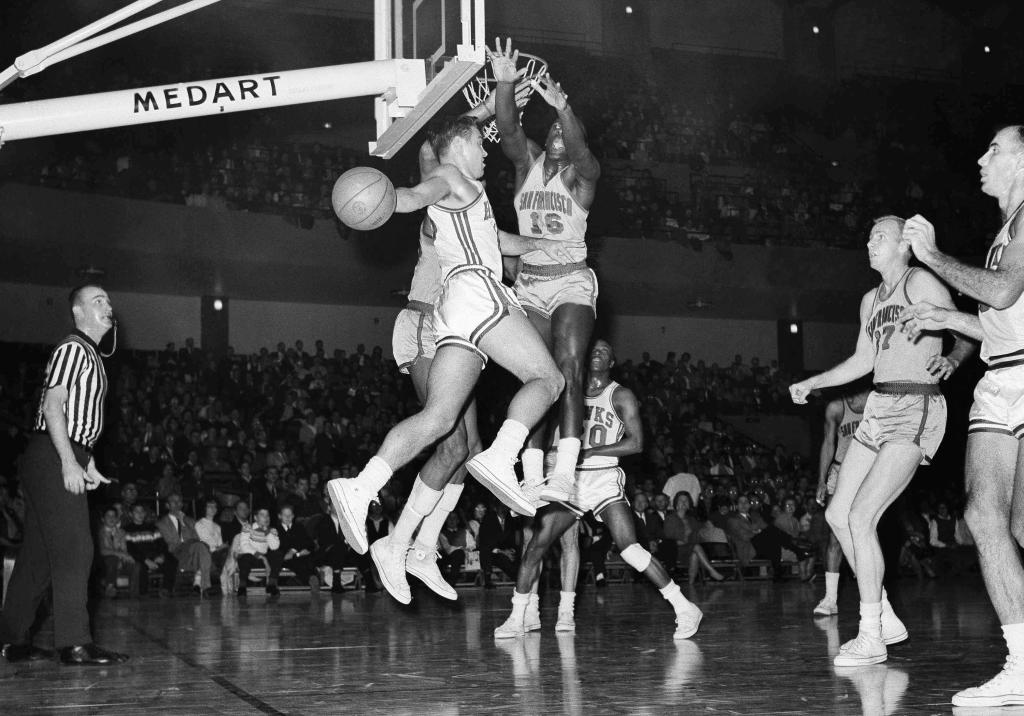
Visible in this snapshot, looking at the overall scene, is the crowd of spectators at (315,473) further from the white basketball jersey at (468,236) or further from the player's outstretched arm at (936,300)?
the player's outstretched arm at (936,300)

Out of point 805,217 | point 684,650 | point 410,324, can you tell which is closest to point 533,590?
point 684,650

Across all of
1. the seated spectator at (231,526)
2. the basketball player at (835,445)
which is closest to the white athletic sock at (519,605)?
the basketball player at (835,445)

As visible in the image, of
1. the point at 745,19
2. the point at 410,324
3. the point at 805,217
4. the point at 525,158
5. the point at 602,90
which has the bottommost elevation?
the point at 410,324

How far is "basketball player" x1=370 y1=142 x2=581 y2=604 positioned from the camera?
6031 mm

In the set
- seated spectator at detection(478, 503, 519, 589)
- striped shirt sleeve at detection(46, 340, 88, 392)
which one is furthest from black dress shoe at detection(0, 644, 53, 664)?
seated spectator at detection(478, 503, 519, 589)

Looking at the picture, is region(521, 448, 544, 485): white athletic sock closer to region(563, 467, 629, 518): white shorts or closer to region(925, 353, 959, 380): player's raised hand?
region(563, 467, 629, 518): white shorts

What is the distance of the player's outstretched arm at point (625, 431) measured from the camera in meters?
8.52

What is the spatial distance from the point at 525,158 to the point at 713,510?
1122 centimetres

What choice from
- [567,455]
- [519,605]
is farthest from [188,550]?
[567,455]

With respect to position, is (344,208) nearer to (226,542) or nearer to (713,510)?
(226,542)

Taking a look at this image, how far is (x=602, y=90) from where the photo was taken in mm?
26750

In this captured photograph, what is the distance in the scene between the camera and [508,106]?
6.70 m

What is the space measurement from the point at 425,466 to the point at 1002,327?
10.7 feet

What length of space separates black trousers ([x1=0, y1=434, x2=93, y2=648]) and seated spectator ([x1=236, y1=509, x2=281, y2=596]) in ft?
24.3
